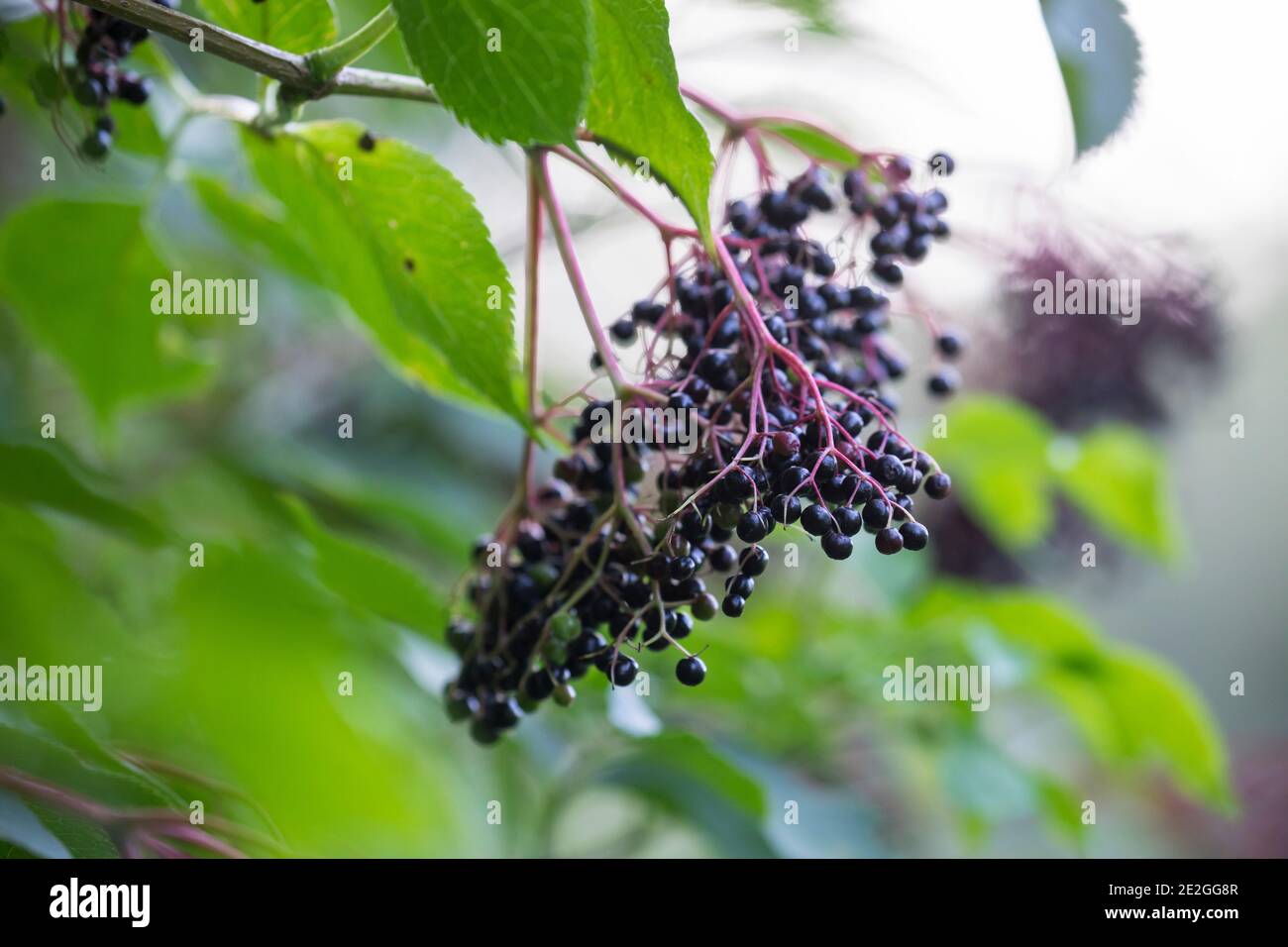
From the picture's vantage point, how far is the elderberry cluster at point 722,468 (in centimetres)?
65

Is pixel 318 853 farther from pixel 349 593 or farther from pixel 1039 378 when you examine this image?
Result: pixel 1039 378

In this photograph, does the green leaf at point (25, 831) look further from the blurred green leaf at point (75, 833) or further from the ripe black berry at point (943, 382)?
the ripe black berry at point (943, 382)

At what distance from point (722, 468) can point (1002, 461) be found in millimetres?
1118

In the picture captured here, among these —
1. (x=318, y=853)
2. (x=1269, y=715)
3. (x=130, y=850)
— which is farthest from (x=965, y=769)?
(x=1269, y=715)

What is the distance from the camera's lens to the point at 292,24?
2.41 feet

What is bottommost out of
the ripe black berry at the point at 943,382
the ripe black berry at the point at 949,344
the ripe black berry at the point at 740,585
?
the ripe black berry at the point at 740,585

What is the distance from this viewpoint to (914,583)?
176cm

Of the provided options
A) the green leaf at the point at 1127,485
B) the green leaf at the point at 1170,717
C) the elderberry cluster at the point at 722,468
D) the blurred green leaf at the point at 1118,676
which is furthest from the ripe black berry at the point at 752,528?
the green leaf at the point at 1127,485

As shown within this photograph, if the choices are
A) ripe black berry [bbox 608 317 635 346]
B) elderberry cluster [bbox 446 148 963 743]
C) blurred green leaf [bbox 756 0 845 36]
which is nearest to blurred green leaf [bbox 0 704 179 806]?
elderberry cluster [bbox 446 148 963 743]

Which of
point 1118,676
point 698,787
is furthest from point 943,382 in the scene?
point 1118,676

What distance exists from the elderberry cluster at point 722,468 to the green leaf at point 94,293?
1.97 feet

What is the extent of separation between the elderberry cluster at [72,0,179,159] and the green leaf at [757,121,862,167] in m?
0.46

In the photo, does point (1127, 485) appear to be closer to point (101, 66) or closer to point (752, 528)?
point (752, 528)

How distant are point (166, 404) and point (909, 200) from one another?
151 centimetres
